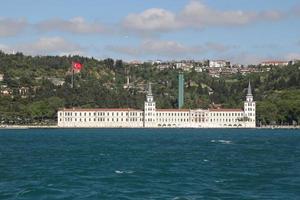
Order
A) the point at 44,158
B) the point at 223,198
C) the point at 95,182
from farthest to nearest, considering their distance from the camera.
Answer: the point at 44,158 < the point at 95,182 < the point at 223,198

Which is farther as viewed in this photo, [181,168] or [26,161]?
[26,161]

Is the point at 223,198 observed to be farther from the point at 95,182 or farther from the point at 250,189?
the point at 95,182

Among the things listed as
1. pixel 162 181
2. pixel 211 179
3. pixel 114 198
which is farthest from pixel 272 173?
pixel 114 198

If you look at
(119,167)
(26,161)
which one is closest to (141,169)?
(119,167)

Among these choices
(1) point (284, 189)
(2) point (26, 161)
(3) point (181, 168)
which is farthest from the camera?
(2) point (26, 161)

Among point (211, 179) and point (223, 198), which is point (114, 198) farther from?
point (211, 179)

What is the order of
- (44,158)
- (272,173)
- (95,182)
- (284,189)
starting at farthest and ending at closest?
(44,158), (272,173), (95,182), (284,189)

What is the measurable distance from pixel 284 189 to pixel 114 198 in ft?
32.5

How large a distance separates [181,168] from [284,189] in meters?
14.3

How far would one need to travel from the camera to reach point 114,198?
40750 millimetres

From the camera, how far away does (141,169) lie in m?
56.5

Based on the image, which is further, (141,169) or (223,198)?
(141,169)

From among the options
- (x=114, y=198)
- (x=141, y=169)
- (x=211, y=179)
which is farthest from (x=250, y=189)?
(x=141, y=169)

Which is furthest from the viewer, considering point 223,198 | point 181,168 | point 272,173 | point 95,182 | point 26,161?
point 26,161
